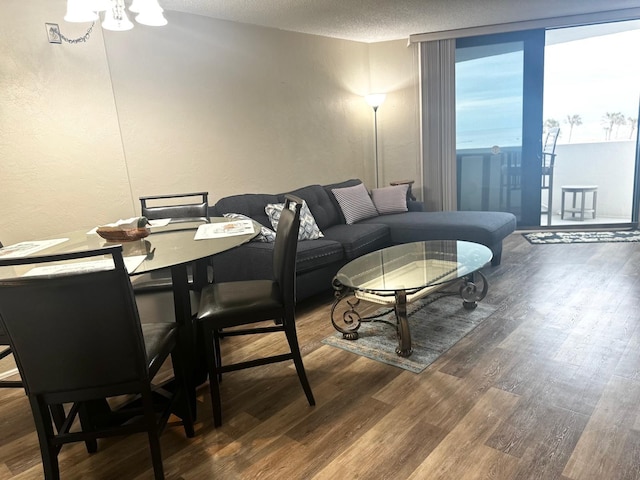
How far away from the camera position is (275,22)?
395 centimetres

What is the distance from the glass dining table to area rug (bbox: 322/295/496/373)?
0.94 meters

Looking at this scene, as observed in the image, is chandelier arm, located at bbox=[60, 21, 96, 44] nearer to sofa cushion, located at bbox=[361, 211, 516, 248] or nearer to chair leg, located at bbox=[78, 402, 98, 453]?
chair leg, located at bbox=[78, 402, 98, 453]

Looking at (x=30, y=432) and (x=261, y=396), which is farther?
(x=261, y=396)

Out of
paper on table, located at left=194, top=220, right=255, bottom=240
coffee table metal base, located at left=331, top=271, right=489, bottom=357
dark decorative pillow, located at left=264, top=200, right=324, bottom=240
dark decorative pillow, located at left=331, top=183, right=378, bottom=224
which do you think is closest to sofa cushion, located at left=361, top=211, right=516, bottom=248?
dark decorative pillow, located at left=331, top=183, right=378, bottom=224

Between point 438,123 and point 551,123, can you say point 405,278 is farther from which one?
point 551,123

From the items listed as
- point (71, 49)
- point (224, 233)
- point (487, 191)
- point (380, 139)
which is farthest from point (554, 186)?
point (71, 49)

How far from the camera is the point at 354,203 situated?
4449mm

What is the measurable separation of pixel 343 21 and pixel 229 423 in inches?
143

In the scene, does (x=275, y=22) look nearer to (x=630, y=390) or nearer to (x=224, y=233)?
(x=224, y=233)

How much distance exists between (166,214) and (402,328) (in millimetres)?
1744

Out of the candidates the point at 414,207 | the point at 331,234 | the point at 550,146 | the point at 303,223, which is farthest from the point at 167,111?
the point at 550,146

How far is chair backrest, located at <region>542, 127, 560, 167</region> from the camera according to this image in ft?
18.3

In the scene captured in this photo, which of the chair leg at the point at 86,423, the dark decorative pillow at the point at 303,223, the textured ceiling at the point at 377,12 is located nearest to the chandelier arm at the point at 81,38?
the textured ceiling at the point at 377,12

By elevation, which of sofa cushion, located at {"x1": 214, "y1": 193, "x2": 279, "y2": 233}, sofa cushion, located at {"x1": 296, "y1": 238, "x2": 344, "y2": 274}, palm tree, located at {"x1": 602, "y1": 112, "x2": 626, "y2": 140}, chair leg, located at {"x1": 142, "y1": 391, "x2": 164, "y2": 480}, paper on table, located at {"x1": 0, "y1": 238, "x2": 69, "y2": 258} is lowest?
chair leg, located at {"x1": 142, "y1": 391, "x2": 164, "y2": 480}
